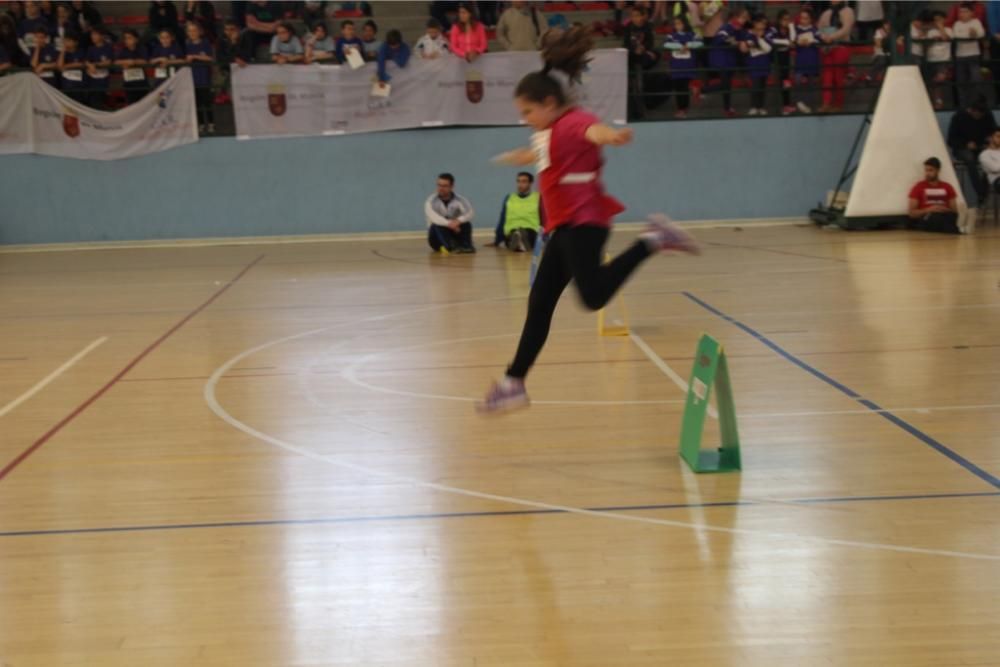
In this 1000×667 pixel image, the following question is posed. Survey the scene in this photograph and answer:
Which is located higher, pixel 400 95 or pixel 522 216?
pixel 400 95

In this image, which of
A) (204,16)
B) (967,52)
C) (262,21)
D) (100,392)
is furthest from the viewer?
(262,21)

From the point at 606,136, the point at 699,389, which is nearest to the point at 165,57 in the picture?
the point at 699,389

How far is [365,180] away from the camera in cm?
1897

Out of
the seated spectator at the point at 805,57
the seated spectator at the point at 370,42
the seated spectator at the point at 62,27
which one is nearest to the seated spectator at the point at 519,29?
the seated spectator at the point at 370,42

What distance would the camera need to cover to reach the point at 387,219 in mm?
19094

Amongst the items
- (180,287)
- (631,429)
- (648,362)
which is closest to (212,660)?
(631,429)

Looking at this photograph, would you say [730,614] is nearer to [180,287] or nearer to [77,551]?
[77,551]

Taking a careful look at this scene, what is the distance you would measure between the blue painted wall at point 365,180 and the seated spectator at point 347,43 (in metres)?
1.29

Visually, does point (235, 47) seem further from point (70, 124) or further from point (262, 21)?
point (70, 124)

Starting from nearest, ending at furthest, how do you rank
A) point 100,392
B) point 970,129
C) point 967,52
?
point 100,392 → point 970,129 → point 967,52

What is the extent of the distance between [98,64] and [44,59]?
82 centimetres

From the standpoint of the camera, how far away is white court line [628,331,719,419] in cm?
679

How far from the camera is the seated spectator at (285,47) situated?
18.6 metres

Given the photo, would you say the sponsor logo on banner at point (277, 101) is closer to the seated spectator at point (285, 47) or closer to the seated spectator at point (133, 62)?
the seated spectator at point (285, 47)
